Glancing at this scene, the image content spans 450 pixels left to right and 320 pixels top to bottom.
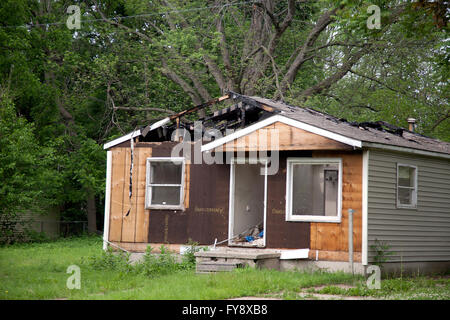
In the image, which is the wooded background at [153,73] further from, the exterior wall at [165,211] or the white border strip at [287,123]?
the white border strip at [287,123]

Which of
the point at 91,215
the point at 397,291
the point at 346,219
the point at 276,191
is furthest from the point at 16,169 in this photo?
the point at 397,291

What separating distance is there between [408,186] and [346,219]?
2.51 meters

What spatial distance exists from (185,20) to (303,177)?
40.2ft

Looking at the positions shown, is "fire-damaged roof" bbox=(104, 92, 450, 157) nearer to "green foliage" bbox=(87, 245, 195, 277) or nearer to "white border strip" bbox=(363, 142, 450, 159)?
"white border strip" bbox=(363, 142, 450, 159)

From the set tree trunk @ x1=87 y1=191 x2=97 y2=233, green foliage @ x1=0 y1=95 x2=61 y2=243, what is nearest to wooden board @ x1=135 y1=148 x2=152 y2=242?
green foliage @ x1=0 y1=95 x2=61 y2=243

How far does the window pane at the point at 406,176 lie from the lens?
49.8 ft

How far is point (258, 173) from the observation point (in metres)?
17.2

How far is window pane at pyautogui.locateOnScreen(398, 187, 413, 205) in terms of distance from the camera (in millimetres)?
15373

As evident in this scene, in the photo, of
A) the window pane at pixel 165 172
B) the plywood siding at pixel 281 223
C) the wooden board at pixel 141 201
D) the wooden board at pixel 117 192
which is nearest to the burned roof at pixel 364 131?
the plywood siding at pixel 281 223

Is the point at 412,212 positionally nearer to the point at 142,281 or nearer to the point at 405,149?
the point at 405,149

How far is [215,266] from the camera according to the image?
13469 mm

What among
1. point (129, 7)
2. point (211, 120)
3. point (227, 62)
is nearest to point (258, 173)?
point (211, 120)

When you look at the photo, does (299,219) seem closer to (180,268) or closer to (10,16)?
(180,268)

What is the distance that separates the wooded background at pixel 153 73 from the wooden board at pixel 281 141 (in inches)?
369
